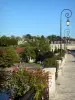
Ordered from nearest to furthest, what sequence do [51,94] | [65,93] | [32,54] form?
[51,94] < [65,93] < [32,54]

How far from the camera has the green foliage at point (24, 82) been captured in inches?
301

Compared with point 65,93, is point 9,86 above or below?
above

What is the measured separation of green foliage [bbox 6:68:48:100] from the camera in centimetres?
764

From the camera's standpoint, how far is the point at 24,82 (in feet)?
25.2

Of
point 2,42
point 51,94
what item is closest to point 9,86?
point 51,94

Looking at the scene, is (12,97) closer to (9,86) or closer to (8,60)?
(9,86)

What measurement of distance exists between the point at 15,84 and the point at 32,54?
220 feet

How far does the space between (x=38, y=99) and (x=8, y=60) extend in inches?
1755

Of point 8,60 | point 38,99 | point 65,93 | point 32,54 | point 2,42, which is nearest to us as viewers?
point 38,99

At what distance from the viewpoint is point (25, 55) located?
7525 cm

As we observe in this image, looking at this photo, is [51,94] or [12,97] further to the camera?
[51,94]

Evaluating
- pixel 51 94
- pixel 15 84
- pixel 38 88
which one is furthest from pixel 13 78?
pixel 51 94

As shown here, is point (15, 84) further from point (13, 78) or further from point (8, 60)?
point (8, 60)

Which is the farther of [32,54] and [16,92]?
[32,54]
